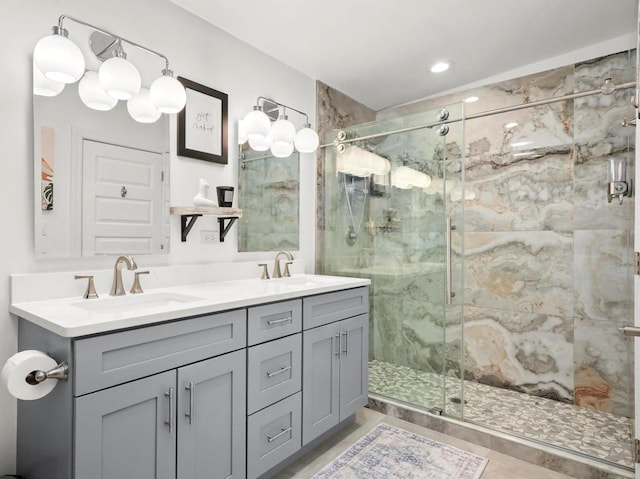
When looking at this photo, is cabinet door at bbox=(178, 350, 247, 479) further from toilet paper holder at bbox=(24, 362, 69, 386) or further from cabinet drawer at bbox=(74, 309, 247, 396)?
toilet paper holder at bbox=(24, 362, 69, 386)

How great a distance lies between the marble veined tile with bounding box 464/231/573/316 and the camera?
252 centimetres

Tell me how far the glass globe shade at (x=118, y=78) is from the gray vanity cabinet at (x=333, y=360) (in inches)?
48.3

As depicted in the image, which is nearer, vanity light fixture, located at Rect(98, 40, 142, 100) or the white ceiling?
vanity light fixture, located at Rect(98, 40, 142, 100)

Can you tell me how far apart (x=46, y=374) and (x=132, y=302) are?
1.78ft

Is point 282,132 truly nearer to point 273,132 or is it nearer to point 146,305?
point 273,132

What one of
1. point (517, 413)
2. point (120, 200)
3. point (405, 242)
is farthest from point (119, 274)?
point (517, 413)

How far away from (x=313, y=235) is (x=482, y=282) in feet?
4.41

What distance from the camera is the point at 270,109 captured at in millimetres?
2461

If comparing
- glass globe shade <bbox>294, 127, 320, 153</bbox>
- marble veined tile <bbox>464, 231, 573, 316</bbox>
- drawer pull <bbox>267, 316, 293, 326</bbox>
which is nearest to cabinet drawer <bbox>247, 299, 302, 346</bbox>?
drawer pull <bbox>267, 316, 293, 326</bbox>

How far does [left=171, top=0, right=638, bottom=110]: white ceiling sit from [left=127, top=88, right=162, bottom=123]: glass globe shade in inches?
22.7

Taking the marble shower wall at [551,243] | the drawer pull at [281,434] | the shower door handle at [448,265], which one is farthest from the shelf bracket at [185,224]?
the marble shower wall at [551,243]

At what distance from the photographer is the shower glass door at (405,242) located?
88.0 inches

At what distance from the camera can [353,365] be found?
2178mm

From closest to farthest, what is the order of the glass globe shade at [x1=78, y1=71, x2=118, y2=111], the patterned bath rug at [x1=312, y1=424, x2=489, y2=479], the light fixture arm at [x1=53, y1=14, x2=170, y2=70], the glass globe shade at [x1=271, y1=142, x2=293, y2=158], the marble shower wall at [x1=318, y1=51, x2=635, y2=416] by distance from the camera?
the light fixture arm at [x1=53, y1=14, x2=170, y2=70] < the glass globe shade at [x1=78, y1=71, x2=118, y2=111] < the patterned bath rug at [x1=312, y1=424, x2=489, y2=479] < the marble shower wall at [x1=318, y1=51, x2=635, y2=416] < the glass globe shade at [x1=271, y1=142, x2=293, y2=158]
